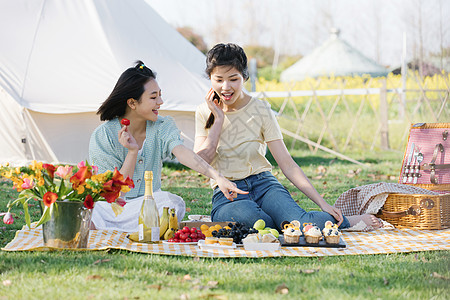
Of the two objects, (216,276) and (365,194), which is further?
(365,194)

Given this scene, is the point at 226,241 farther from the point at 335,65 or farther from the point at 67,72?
the point at 335,65

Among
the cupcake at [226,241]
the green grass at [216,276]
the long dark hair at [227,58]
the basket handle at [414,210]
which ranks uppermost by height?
the long dark hair at [227,58]

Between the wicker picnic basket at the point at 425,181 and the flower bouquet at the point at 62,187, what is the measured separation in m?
1.84

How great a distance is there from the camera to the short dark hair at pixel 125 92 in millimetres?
3354

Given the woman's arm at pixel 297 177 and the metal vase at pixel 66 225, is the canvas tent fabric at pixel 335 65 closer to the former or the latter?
the woman's arm at pixel 297 177

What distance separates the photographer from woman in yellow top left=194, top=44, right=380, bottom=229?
3277 mm

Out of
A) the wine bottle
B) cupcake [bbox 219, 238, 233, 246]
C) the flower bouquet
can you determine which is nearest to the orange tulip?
the flower bouquet

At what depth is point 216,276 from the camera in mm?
2363

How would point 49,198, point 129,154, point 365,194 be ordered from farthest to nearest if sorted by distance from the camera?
point 365,194, point 129,154, point 49,198

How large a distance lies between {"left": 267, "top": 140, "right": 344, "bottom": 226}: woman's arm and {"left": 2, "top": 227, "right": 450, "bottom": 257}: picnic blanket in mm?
182

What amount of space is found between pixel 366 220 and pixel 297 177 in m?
0.55

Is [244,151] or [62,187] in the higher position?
[244,151]

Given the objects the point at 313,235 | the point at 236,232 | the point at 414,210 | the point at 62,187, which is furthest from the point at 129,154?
the point at 414,210

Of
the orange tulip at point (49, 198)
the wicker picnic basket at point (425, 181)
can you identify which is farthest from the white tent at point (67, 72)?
the orange tulip at point (49, 198)
